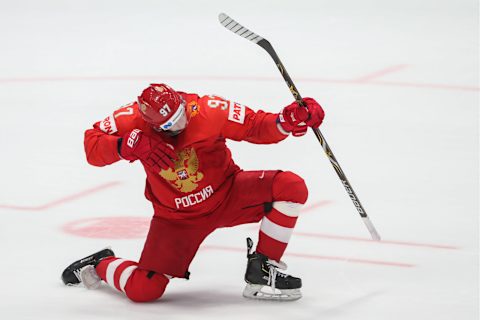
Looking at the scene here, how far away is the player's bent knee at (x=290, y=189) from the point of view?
4.43 m

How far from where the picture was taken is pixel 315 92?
25.0 ft

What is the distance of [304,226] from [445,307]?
1185 mm

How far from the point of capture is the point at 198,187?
4457mm

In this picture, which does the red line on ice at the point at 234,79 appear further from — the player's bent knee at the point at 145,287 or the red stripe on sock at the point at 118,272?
the player's bent knee at the point at 145,287

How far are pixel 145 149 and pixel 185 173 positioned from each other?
11.2 inches

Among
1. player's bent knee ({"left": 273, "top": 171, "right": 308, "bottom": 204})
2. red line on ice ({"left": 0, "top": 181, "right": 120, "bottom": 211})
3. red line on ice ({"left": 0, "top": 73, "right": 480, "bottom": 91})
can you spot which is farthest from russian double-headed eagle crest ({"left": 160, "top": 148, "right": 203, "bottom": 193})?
red line on ice ({"left": 0, "top": 73, "right": 480, "bottom": 91})

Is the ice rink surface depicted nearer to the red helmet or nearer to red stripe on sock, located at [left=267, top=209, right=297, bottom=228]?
red stripe on sock, located at [left=267, top=209, right=297, bottom=228]

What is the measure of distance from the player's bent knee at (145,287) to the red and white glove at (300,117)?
78 cm

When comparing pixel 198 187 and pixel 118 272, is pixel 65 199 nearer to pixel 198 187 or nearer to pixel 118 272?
pixel 118 272

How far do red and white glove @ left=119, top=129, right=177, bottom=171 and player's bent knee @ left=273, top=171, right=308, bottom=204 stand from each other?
1.59ft

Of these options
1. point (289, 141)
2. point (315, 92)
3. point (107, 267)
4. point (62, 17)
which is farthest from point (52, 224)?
point (62, 17)

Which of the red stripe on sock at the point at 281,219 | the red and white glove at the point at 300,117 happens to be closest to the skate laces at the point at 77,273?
the red stripe on sock at the point at 281,219

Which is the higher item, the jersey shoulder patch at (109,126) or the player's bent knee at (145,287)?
the jersey shoulder patch at (109,126)

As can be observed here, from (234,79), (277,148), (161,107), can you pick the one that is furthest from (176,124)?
(234,79)
